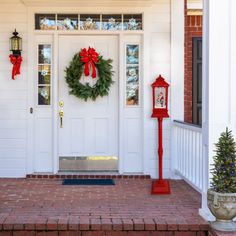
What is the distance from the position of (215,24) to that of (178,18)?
2.59m

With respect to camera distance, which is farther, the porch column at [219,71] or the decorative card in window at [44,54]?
the decorative card in window at [44,54]

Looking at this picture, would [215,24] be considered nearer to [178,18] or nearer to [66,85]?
[178,18]

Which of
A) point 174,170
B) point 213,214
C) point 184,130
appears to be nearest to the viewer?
point 213,214

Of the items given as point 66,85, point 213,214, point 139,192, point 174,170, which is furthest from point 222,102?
point 66,85

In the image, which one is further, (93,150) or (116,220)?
(93,150)

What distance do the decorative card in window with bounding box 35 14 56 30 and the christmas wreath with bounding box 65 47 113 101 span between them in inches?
23.2

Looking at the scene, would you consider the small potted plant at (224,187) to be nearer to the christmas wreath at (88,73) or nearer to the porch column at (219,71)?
the porch column at (219,71)

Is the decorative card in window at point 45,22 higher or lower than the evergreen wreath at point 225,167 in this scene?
higher

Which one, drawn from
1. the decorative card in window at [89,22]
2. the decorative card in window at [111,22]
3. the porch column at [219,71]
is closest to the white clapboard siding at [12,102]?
the decorative card in window at [89,22]

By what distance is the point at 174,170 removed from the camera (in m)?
7.32

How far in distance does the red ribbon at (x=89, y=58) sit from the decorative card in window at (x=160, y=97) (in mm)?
1127

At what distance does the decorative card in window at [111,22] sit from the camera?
291 inches

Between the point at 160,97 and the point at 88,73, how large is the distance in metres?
1.25

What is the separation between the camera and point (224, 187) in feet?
15.0
